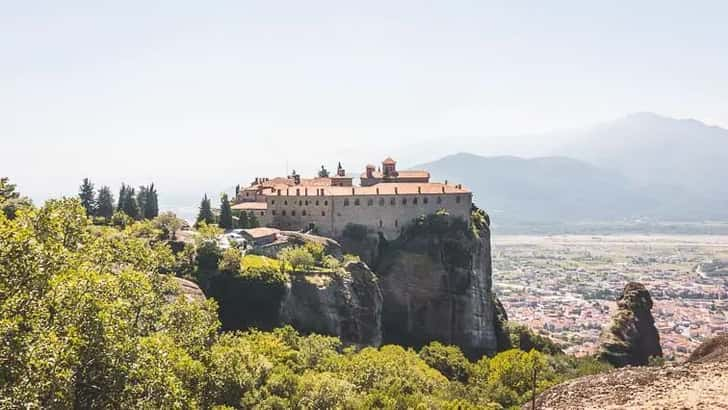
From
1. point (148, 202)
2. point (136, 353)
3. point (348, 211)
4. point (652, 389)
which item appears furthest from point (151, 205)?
point (652, 389)

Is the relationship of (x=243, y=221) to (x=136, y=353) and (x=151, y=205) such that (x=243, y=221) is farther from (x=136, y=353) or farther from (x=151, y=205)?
(x=136, y=353)

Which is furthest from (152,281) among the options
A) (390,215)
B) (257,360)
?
(390,215)

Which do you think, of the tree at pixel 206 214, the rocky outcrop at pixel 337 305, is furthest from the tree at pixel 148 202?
the rocky outcrop at pixel 337 305

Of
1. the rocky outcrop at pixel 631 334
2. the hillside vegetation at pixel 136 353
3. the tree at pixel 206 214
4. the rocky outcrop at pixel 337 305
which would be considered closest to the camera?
the hillside vegetation at pixel 136 353

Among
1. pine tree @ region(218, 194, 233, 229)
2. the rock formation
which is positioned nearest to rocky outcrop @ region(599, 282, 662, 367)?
the rock formation

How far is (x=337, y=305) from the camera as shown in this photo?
62969 mm

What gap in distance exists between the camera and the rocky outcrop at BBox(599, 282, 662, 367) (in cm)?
7531

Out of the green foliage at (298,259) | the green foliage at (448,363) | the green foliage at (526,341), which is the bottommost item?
the green foliage at (526,341)

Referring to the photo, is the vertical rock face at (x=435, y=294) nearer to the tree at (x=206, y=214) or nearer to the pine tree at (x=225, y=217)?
the pine tree at (x=225, y=217)

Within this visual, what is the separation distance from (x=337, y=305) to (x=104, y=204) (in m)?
40.7

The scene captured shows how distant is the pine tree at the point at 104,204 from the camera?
8531cm

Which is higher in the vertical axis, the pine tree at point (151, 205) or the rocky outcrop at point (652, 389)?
the pine tree at point (151, 205)

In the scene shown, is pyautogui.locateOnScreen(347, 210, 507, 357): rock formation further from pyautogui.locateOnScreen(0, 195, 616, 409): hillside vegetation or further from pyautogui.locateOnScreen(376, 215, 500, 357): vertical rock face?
pyautogui.locateOnScreen(0, 195, 616, 409): hillside vegetation

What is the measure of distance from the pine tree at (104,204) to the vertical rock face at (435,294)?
36914mm
